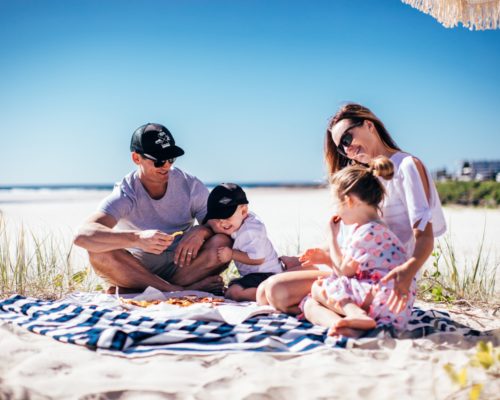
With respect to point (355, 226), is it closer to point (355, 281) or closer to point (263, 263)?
point (355, 281)

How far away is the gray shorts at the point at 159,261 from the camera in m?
4.98

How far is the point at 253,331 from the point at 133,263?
5.81ft

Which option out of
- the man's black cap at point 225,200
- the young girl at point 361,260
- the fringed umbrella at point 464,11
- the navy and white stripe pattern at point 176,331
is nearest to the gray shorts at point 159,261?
the man's black cap at point 225,200

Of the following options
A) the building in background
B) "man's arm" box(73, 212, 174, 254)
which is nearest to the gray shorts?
"man's arm" box(73, 212, 174, 254)

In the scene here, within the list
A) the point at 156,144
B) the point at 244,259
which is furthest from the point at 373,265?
the point at 156,144

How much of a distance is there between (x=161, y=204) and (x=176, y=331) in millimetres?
1900

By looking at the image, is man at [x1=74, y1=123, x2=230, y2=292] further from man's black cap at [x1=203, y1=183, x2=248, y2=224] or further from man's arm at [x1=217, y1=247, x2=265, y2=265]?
man's black cap at [x1=203, y1=183, x2=248, y2=224]

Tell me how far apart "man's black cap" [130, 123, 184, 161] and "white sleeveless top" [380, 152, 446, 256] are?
1.94 m

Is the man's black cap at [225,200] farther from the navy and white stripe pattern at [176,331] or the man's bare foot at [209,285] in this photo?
the navy and white stripe pattern at [176,331]

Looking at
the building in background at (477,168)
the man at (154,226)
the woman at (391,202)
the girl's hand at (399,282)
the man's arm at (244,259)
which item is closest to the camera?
the girl's hand at (399,282)

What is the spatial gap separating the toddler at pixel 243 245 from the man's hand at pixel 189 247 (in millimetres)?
180

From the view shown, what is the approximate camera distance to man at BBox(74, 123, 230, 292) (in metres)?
4.55

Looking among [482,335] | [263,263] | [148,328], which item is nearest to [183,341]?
[148,328]

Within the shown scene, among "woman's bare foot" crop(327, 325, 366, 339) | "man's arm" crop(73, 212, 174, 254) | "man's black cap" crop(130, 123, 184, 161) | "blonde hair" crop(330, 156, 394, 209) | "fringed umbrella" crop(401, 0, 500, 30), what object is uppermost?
"fringed umbrella" crop(401, 0, 500, 30)
